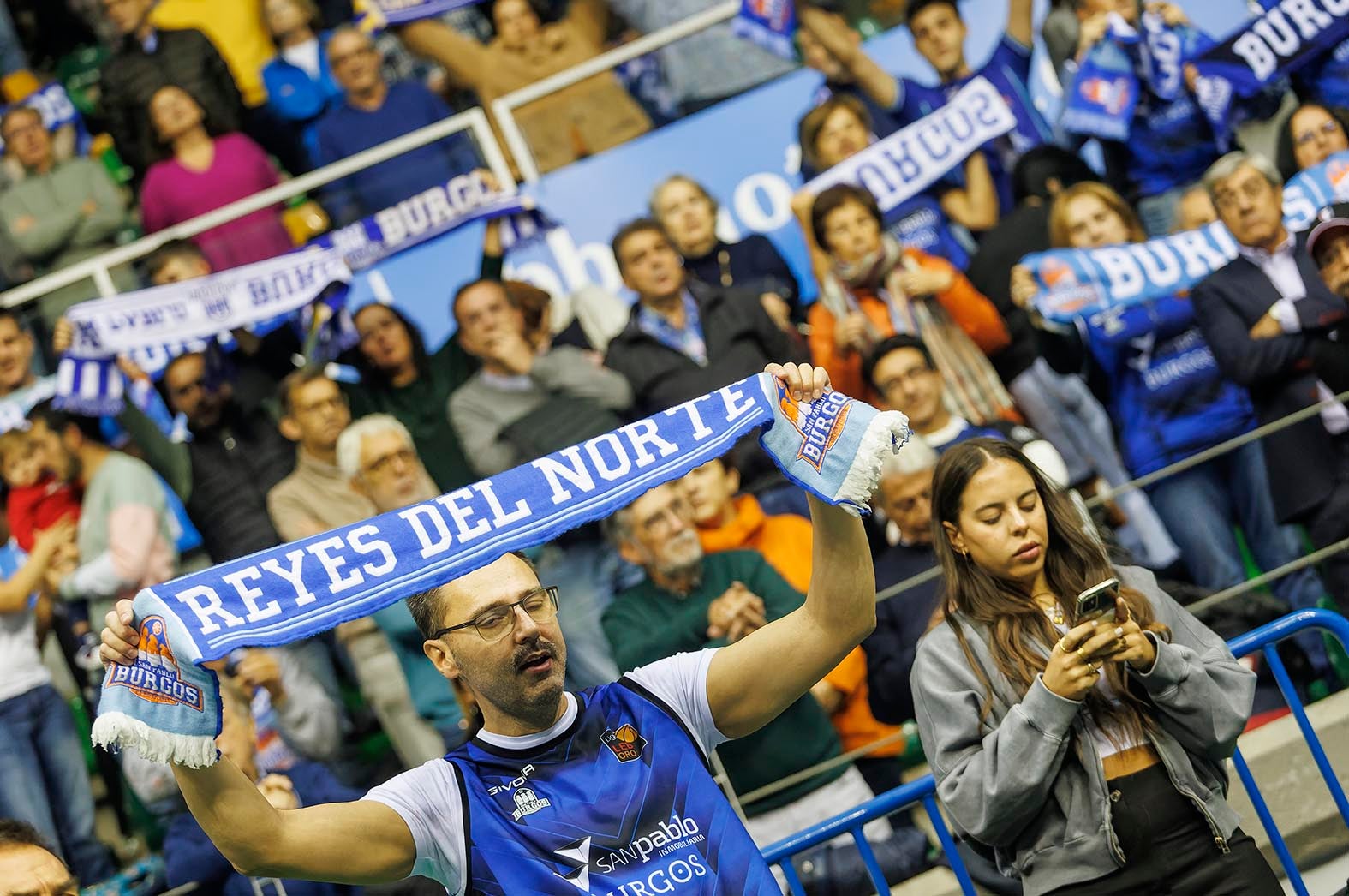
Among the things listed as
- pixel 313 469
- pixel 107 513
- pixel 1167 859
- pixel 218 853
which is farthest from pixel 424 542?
pixel 107 513

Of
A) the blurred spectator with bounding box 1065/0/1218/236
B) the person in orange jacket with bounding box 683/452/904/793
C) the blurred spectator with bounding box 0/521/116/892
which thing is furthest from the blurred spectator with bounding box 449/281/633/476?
the blurred spectator with bounding box 1065/0/1218/236

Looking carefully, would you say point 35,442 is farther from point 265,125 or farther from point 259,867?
point 259,867

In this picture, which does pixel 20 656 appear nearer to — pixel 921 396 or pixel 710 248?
pixel 710 248

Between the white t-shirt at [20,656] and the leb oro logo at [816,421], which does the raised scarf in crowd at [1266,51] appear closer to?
the leb oro logo at [816,421]

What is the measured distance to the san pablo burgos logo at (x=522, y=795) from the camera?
2.55 meters

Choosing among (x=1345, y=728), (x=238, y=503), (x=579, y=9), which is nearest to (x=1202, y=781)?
(x=1345, y=728)

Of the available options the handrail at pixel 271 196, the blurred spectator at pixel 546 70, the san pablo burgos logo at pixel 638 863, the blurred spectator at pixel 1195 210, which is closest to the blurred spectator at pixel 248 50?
the handrail at pixel 271 196

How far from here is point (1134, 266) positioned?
5871 millimetres

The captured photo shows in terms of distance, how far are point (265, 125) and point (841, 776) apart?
418cm

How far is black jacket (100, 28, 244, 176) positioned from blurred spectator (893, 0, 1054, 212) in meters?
3.09

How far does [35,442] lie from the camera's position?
6098mm

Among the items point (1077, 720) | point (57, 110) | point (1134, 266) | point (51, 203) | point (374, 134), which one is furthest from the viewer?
point (57, 110)

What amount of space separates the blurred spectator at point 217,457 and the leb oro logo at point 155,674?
3.64 meters

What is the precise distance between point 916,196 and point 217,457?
314 centimetres
